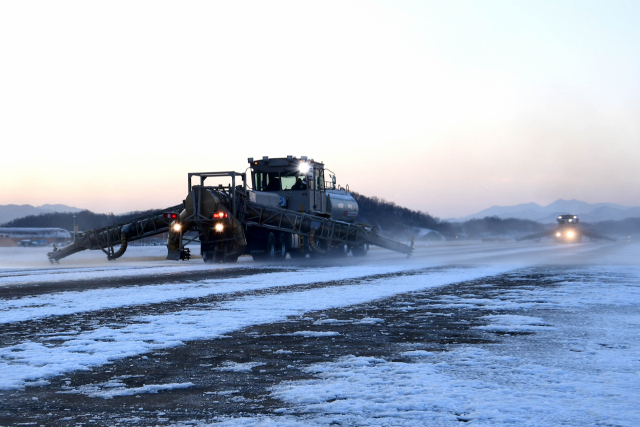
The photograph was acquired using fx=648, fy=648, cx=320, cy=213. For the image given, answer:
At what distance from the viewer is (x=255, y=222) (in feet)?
81.4

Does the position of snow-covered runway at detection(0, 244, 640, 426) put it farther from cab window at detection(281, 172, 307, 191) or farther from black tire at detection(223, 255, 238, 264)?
cab window at detection(281, 172, 307, 191)

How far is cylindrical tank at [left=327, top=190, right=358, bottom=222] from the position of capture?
29.6 metres

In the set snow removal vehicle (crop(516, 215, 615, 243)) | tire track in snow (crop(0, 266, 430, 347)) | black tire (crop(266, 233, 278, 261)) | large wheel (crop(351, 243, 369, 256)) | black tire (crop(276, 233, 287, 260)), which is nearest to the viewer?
tire track in snow (crop(0, 266, 430, 347))

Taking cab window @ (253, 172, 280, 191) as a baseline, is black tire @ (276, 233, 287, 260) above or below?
below

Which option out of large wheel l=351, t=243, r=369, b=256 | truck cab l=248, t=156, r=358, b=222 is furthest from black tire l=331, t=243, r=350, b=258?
truck cab l=248, t=156, r=358, b=222

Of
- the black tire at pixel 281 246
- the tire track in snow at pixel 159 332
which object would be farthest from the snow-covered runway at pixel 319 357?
the black tire at pixel 281 246

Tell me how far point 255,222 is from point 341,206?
23.1ft

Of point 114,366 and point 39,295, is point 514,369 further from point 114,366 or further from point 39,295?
point 39,295

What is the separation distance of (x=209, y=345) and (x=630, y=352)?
14.8ft

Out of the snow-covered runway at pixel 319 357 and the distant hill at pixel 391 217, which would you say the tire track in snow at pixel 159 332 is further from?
the distant hill at pixel 391 217

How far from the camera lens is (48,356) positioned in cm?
660

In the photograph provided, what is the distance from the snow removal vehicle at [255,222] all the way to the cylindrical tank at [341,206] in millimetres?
86

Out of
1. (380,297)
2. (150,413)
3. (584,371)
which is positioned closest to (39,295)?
(380,297)

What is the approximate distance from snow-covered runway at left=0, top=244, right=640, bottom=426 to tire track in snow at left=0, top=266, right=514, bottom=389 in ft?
0.09
